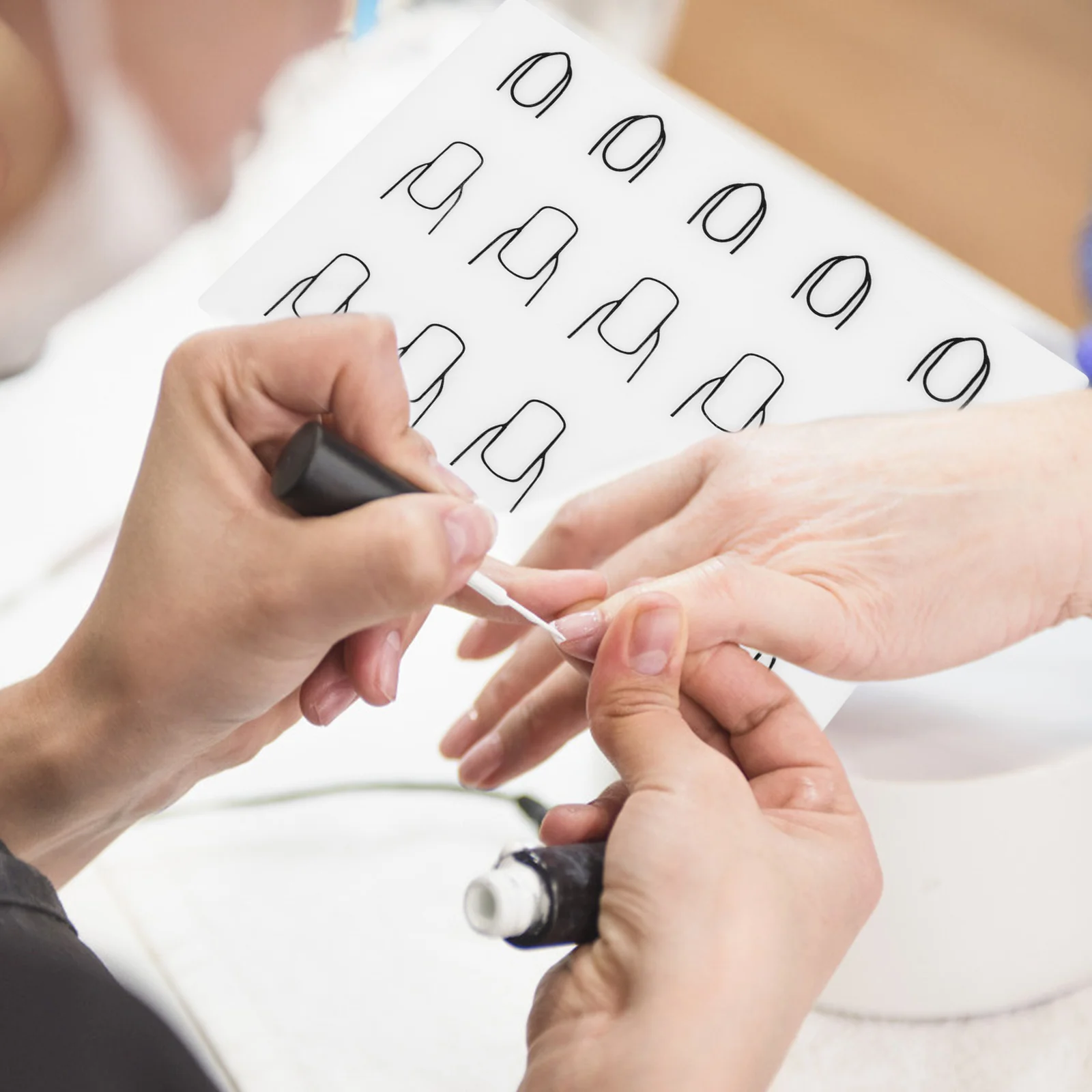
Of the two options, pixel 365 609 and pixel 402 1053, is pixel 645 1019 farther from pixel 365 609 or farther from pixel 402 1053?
pixel 402 1053

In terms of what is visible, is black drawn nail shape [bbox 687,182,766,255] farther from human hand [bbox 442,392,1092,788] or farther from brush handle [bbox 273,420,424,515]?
brush handle [bbox 273,420,424,515]

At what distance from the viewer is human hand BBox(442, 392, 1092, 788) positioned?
0.54 m

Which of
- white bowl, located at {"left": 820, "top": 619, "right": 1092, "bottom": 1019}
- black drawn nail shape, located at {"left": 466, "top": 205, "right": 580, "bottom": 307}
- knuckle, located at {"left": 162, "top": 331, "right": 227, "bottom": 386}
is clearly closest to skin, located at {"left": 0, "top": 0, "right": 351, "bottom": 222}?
black drawn nail shape, located at {"left": 466, "top": 205, "right": 580, "bottom": 307}

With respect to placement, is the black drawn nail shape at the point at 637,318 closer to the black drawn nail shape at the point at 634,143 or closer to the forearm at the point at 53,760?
the black drawn nail shape at the point at 634,143

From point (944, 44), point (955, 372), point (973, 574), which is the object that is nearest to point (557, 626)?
point (973, 574)

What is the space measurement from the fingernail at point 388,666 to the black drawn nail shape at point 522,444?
0.15 metres

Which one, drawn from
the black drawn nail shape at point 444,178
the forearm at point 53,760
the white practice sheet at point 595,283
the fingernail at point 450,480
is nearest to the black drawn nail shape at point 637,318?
the white practice sheet at point 595,283

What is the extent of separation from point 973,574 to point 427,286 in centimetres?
38

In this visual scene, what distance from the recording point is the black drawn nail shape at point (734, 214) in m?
0.72

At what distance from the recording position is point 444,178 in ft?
2.42

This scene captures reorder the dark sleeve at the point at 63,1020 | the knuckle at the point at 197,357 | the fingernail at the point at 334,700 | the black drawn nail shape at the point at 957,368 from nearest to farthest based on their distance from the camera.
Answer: the dark sleeve at the point at 63,1020 → the knuckle at the point at 197,357 → the fingernail at the point at 334,700 → the black drawn nail shape at the point at 957,368

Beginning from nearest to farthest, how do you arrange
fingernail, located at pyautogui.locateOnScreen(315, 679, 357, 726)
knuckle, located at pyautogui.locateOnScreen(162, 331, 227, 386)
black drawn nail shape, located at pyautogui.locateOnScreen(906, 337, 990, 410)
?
1. knuckle, located at pyautogui.locateOnScreen(162, 331, 227, 386)
2. fingernail, located at pyautogui.locateOnScreen(315, 679, 357, 726)
3. black drawn nail shape, located at pyautogui.locateOnScreen(906, 337, 990, 410)

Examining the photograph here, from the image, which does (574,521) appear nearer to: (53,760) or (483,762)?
(483,762)

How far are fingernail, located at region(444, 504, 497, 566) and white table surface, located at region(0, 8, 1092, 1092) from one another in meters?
0.29
